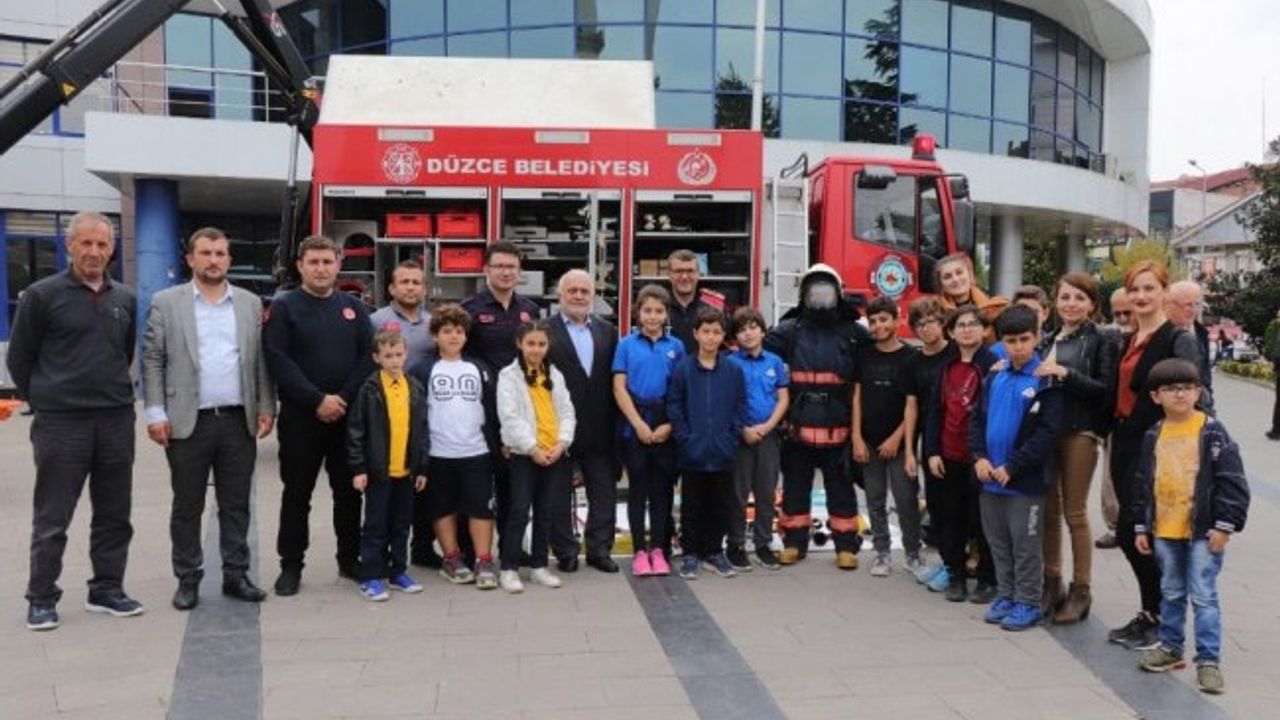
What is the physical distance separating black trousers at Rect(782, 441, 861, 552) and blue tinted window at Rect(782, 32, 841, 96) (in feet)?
52.6

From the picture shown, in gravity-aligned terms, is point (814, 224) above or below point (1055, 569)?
above

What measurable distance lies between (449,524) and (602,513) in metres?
0.91

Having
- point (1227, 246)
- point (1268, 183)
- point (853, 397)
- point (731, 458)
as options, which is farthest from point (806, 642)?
point (1227, 246)

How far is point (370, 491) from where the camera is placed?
563 cm

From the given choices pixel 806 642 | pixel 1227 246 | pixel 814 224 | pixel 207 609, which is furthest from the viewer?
pixel 1227 246

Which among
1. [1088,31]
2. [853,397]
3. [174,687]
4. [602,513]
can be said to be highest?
[1088,31]

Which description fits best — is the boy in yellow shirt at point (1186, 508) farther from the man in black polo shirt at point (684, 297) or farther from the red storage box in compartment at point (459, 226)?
the red storage box in compartment at point (459, 226)

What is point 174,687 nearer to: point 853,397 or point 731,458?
point 731,458

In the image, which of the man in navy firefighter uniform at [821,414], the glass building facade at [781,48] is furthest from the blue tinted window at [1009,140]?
the man in navy firefighter uniform at [821,414]

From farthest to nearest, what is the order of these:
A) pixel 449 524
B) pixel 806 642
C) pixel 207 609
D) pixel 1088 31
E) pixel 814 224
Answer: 1. pixel 1088 31
2. pixel 814 224
3. pixel 449 524
4. pixel 207 609
5. pixel 806 642

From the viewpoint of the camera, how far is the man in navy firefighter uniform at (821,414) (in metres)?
6.25

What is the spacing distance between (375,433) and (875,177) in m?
5.86

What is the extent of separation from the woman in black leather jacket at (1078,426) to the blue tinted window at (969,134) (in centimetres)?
1816

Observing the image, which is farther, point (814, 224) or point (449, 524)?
point (814, 224)
